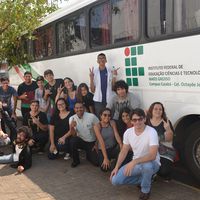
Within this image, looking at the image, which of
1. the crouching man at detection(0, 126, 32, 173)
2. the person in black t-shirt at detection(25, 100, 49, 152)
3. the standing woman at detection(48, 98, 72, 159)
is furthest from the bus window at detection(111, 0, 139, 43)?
the crouching man at detection(0, 126, 32, 173)

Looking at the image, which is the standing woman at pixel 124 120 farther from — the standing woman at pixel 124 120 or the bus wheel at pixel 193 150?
the bus wheel at pixel 193 150

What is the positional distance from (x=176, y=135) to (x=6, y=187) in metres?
2.60

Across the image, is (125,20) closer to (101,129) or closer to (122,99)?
(122,99)

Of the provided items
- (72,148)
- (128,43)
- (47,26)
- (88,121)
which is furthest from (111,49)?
(47,26)

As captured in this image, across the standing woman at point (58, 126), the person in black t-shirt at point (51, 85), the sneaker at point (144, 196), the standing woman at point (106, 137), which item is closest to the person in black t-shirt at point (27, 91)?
the person in black t-shirt at point (51, 85)

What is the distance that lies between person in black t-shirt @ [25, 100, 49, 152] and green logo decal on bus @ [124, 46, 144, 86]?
2.04 m

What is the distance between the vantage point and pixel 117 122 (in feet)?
19.5

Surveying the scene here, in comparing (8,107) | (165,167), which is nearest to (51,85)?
(8,107)

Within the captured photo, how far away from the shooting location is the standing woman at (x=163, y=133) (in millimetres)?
5066

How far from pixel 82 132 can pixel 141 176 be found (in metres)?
1.97

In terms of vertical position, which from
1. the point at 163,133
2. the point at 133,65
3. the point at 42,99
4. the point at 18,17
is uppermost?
the point at 18,17

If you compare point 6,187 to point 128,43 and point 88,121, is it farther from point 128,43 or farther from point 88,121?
point 128,43

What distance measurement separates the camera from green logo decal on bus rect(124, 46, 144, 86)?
5.71 m

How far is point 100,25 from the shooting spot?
6.68 m
